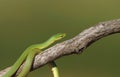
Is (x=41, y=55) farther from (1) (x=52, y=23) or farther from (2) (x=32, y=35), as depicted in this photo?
(1) (x=52, y=23)

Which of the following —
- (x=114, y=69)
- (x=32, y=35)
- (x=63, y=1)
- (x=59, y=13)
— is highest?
(x=63, y=1)

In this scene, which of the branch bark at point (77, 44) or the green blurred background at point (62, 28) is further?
the green blurred background at point (62, 28)

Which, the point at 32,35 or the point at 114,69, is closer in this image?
the point at 114,69

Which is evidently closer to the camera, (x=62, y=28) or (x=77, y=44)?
(x=77, y=44)

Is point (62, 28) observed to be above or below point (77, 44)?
above

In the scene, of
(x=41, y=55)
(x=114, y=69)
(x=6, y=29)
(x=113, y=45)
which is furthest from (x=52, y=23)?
(x=41, y=55)
